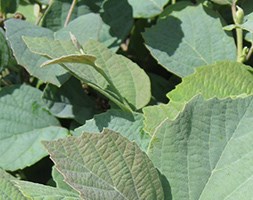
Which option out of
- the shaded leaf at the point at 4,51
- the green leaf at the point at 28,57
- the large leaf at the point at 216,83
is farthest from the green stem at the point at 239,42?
the shaded leaf at the point at 4,51

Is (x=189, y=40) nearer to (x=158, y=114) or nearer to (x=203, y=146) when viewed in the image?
(x=158, y=114)

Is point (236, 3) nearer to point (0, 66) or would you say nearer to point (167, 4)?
point (167, 4)

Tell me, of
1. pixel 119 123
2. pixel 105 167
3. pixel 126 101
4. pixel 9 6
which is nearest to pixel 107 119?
pixel 119 123

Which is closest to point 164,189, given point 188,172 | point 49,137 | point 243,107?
point 188,172

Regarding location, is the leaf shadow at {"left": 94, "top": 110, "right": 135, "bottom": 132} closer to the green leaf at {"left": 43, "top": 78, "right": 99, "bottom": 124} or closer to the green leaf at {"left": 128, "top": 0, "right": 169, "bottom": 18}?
the green leaf at {"left": 43, "top": 78, "right": 99, "bottom": 124}

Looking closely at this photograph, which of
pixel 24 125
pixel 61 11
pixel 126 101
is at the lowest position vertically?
pixel 24 125

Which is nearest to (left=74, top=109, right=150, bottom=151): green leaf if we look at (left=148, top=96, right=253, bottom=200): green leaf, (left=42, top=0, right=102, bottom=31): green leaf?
(left=148, top=96, right=253, bottom=200): green leaf

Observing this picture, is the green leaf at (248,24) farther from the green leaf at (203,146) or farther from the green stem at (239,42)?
the green leaf at (203,146)
